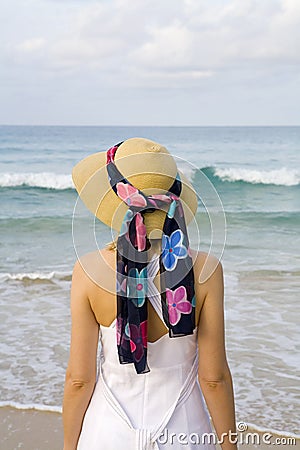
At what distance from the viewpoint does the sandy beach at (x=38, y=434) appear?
3.54 metres

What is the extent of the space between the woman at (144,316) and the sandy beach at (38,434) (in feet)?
5.66

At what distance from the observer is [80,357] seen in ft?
6.19

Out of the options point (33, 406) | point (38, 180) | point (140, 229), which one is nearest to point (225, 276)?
point (33, 406)

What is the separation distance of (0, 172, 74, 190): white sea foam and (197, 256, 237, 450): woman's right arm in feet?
52.3

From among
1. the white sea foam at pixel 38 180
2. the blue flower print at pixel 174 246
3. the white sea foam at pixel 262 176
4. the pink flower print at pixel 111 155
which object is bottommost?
the blue flower print at pixel 174 246

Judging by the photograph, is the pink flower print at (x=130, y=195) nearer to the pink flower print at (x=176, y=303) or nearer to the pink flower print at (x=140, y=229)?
the pink flower print at (x=140, y=229)

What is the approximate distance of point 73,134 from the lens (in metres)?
36.3

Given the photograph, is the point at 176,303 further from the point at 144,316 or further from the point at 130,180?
the point at 130,180

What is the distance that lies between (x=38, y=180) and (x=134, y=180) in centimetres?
1717

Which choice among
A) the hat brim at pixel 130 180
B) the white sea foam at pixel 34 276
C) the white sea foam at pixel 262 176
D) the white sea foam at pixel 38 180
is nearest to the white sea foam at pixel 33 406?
the hat brim at pixel 130 180

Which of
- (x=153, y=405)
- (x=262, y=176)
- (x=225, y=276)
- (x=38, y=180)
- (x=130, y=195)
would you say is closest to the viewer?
(x=130, y=195)

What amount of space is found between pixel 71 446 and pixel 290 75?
36192 mm

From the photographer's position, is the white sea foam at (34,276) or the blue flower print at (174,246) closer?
the blue flower print at (174,246)

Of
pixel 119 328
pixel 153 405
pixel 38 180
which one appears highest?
pixel 38 180
